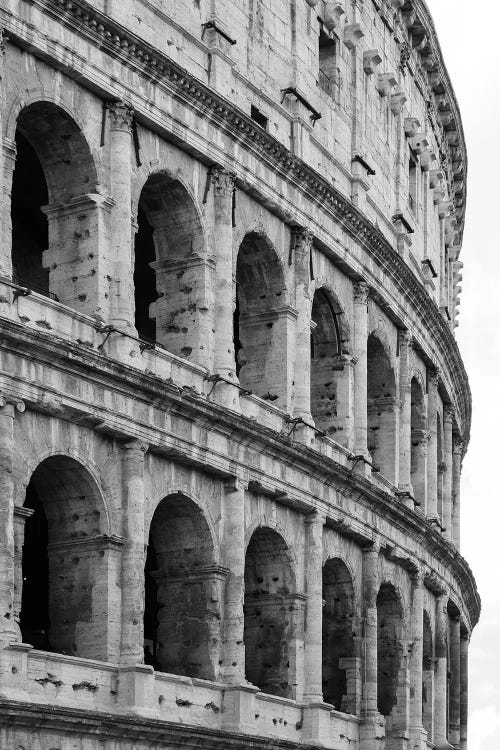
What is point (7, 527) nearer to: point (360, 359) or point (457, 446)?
point (360, 359)

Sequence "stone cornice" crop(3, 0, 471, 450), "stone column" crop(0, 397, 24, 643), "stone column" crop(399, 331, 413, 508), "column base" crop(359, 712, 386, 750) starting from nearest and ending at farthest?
"stone column" crop(0, 397, 24, 643), "stone cornice" crop(3, 0, 471, 450), "column base" crop(359, 712, 386, 750), "stone column" crop(399, 331, 413, 508)

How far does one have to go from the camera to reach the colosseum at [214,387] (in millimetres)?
28453

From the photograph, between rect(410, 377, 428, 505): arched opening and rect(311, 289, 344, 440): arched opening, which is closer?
rect(311, 289, 344, 440): arched opening

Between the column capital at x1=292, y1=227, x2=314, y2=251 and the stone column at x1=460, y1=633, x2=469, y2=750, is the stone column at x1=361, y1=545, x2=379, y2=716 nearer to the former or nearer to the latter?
the column capital at x1=292, y1=227, x2=314, y2=251

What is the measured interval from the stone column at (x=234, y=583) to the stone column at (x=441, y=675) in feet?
42.5

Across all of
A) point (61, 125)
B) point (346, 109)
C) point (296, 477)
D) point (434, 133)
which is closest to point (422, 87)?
point (434, 133)

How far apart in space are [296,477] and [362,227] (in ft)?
21.6

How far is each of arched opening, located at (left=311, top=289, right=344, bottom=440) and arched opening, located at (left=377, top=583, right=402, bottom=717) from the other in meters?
3.77

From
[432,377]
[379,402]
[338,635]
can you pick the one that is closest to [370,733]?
[338,635]

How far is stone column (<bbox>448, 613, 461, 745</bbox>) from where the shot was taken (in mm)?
47625

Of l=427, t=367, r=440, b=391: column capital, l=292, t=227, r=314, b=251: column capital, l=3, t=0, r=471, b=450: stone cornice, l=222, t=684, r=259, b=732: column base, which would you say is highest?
l=3, t=0, r=471, b=450: stone cornice

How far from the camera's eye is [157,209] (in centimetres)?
3288

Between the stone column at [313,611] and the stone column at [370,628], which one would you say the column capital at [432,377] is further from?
the stone column at [313,611]

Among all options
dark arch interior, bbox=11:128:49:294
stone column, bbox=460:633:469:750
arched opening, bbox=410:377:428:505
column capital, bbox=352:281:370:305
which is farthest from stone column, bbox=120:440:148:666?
stone column, bbox=460:633:469:750
